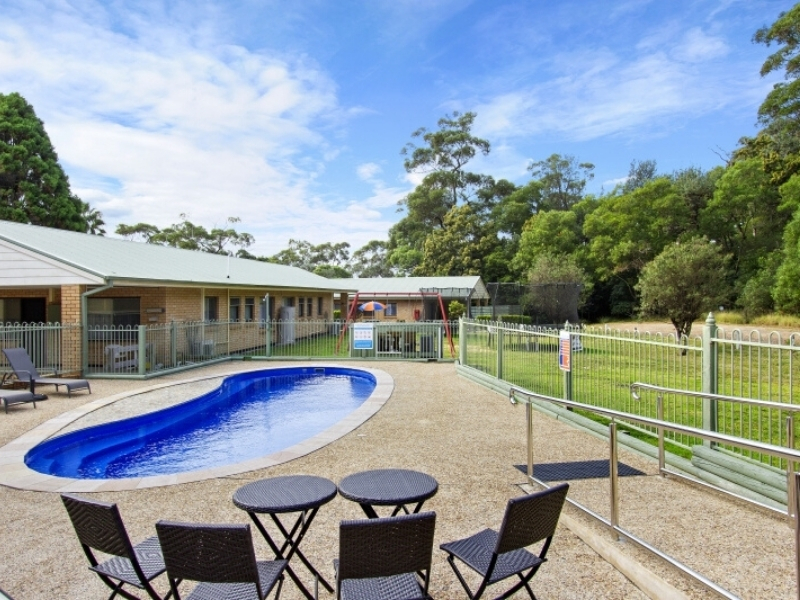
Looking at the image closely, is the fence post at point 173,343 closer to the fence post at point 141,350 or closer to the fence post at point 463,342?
the fence post at point 141,350

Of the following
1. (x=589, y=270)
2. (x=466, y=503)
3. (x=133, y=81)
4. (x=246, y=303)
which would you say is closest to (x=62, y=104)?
(x=133, y=81)

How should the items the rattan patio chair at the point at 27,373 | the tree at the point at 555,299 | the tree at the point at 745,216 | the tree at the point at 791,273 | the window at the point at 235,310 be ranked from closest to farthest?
the rattan patio chair at the point at 27,373 < the window at the point at 235,310 < the tree at the point at 791,273 < the tree at the point at 555,299 < the tree at the point at 745,216

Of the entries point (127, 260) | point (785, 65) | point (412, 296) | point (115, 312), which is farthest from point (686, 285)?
point (115, 312)

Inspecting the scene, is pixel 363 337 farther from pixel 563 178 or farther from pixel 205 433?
pixel 563 178

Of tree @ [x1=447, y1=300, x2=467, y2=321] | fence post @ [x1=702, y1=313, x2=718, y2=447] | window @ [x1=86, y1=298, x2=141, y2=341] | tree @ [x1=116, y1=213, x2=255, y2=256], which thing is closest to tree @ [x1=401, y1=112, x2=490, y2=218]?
tree @ [x1=116, y1=213, x2=255, y2=256]

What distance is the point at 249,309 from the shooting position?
22141 mm

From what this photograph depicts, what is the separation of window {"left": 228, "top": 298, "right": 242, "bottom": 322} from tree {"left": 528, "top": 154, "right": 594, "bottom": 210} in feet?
157

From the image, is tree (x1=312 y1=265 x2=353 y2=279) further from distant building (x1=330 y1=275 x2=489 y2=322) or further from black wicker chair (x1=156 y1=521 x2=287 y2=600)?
black wicker chair (x1=156 y1=521 x2=287 y2=600)

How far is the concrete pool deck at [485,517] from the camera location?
11.9 feet

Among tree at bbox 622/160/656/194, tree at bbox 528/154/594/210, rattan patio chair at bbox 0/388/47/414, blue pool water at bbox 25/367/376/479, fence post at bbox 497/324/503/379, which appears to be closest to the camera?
blue pool water at bbox 25/367/376/479

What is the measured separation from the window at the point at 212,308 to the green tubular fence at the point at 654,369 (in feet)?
32.9

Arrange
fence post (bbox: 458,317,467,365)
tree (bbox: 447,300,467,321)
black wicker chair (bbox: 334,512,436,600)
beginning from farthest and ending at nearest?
tree (bbox: 447,300,467,321), fence post (bbox: 458,317,467,365), black wicker chair (bbox: 334,512,436,600)

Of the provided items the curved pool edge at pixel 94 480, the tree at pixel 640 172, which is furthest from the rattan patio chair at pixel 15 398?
the tree at pixel 640 172

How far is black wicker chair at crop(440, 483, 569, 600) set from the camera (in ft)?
9.44
